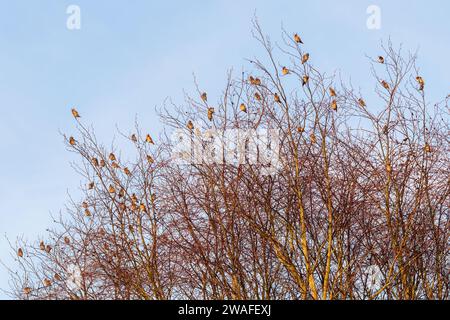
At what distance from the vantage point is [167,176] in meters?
9.43

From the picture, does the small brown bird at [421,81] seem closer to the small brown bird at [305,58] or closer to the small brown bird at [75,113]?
the small brown bird at [305,58]

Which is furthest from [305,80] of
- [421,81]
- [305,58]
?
[421,81]

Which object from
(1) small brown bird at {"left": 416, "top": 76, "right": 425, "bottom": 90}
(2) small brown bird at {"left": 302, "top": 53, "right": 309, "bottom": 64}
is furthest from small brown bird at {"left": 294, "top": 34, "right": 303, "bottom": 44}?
(1) small brown bird at {"left": 416, "top": 76, "right": 425, "bottom": 90}

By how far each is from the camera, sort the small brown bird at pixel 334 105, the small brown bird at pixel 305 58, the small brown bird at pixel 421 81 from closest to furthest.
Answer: the small brown bird at pixel 334 105, the small brown bird at pixel 305 58, the small brown bird at pixel 421 81

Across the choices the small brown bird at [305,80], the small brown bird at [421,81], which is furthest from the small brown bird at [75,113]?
the small brown bird at [421,81]

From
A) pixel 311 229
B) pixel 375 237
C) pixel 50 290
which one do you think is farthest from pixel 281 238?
pixel 50 290

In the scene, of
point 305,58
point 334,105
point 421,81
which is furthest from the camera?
point 421,81

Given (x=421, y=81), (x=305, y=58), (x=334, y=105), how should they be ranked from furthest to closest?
(x=421, y=81) < (x=305, y=58) < (x=334, y=105)

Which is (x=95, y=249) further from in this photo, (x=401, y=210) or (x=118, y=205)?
(x=401, y=210)

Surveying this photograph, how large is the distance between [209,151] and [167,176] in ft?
3.49

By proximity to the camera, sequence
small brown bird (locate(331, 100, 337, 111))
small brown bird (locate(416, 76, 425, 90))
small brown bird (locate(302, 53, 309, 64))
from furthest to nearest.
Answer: small brown bird (locate(416, 76, 425, 90))
small brown bird (locate(302, 53, 309, 64))
small brown bird (locate(331, 100, 337, 111))

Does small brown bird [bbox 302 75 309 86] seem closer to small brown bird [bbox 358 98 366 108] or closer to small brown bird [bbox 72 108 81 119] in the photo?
small brown bird [bbox 358 98 366 108]

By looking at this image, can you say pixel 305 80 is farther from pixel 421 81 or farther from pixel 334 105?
pixel 421 81
